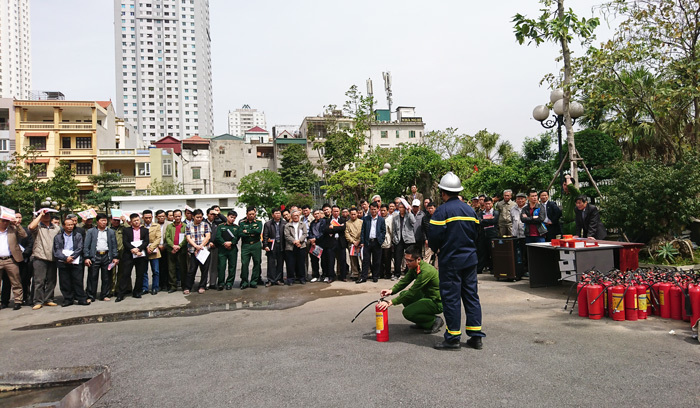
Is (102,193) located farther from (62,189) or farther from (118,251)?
(118,251)

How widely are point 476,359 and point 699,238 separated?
8215mm

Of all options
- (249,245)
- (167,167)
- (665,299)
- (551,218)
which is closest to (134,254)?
(249,245)

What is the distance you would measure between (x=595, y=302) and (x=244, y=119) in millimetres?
176312

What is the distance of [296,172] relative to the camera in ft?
189

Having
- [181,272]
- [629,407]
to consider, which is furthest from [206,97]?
[629,407]

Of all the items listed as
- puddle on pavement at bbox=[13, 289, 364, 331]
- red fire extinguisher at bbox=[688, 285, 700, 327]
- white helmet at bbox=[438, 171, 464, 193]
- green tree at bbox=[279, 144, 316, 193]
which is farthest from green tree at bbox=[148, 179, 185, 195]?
red fire extinguisher at bbox=[688, 285, 700, 327]

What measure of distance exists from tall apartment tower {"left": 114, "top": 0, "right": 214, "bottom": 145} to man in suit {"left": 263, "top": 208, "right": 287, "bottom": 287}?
125 m

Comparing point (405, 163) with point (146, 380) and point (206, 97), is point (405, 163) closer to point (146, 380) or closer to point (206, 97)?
point (146, 380)

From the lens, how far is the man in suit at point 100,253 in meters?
9.84

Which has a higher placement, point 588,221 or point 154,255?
point 588,221

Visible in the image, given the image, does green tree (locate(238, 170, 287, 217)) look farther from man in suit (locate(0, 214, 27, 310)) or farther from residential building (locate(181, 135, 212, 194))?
man in suit (locate(0, 214, 27, 310))

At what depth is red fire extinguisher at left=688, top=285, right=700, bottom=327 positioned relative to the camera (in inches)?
243

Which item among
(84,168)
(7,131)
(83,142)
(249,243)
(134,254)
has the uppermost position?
(7,131)

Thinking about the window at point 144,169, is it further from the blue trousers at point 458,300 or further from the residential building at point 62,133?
the blue trousers at point 458,300
